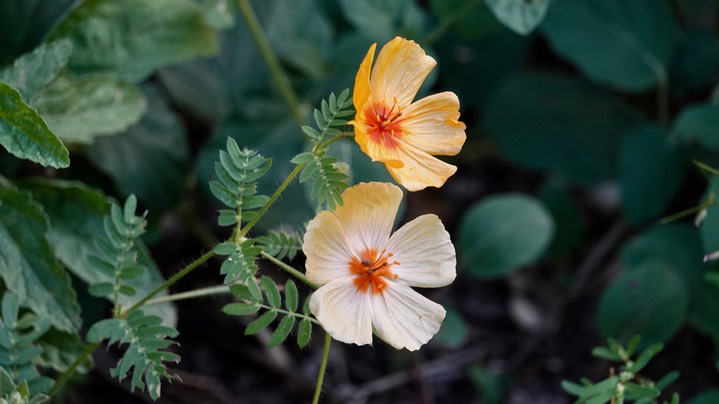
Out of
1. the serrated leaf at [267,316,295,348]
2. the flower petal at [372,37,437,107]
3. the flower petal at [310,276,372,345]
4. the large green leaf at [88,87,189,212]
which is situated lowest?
the large green leaf at [88,87,189,212]

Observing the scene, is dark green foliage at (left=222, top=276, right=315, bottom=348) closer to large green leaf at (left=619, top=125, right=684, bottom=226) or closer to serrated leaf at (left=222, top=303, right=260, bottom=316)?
serrated leaf at (left=222, top=303, right=260, bottom=316)

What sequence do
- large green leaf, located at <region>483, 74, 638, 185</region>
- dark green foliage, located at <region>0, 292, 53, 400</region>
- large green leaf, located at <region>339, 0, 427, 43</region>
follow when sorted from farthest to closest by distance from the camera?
large green leaf, located at <region>483, 74, 638, 185</region>
large green leaf, located at <region>339, 0, 427, 43</region>
dark green foliage, located at <region>0, 292, 53, 400</region>

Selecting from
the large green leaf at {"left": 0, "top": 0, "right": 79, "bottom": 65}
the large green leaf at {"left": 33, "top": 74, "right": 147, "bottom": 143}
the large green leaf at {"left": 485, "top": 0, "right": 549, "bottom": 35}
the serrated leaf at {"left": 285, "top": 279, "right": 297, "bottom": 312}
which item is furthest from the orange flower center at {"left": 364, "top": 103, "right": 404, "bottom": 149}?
the large green leaf at {"left": 0, "top": 0, "right": 79, "bottom": 65}

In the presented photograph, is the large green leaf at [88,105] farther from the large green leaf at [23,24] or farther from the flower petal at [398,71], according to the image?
the flower petal at [398,71]

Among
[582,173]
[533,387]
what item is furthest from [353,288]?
[582,173]

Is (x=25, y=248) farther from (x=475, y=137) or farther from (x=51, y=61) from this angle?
(x=475, y=137)

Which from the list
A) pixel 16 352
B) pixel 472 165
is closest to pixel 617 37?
pixel 472 165
